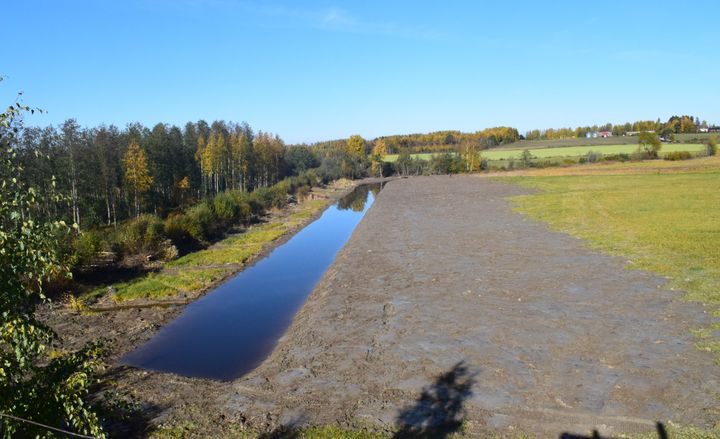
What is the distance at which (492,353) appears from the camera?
12.8m

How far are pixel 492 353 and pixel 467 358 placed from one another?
28.2 inches

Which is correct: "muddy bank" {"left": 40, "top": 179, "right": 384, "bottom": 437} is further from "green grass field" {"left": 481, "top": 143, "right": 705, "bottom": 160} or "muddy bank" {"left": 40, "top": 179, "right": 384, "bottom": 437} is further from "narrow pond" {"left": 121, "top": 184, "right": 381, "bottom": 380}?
"green grass field" {"left": 481, "top": 143, "right": 705, "bottom": 160}

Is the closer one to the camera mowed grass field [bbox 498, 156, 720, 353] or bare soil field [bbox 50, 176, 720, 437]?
bare soil field [bbox 50, 176, 720, 437]

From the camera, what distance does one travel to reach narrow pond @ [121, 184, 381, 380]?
15438 millimetres

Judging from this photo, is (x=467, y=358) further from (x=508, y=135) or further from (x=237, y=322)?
(x=508, y=135)

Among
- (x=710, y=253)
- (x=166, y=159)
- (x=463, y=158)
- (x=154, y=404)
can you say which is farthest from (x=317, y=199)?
(x=154, y=404)

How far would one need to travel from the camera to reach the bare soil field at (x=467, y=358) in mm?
10055

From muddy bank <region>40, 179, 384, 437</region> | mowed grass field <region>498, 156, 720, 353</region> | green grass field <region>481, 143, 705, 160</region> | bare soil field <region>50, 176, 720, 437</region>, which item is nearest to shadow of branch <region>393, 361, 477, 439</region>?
bare soil field <region>50, 176, 720, 437</region>

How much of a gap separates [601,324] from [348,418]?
833 centimetres

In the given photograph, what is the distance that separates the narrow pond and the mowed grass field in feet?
43.0

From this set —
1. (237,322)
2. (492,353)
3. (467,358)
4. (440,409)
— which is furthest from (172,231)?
(440,409)

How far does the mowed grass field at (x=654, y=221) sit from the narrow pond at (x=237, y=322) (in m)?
13.1

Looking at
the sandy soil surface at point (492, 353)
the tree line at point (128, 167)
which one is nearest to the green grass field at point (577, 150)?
the tree line at point (128, 167)

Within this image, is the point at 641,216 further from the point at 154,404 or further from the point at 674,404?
the point at 154,404
